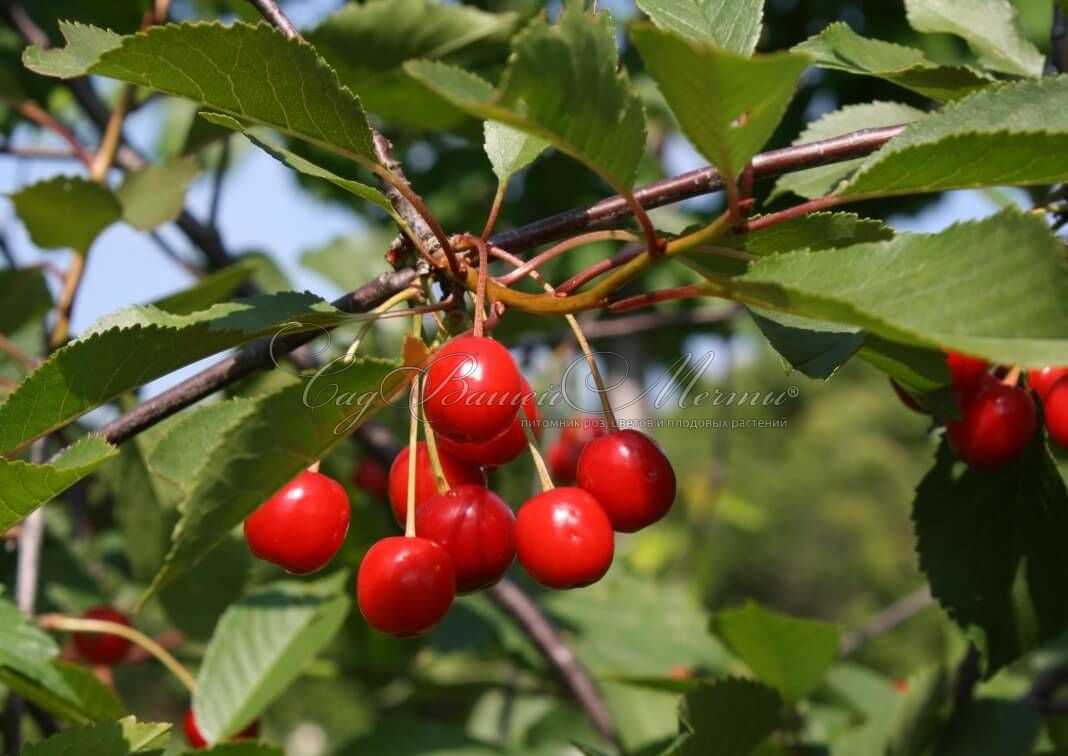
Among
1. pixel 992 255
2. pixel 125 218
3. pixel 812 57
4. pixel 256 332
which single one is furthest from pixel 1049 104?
pixel 125 218

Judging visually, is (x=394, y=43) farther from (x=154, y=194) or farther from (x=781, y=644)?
(x=781, y=644)

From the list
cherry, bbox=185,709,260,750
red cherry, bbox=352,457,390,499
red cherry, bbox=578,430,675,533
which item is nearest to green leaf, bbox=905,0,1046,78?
red cherry, bbox=578,430,675,533

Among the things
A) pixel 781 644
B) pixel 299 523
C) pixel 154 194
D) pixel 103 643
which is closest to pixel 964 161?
pixel 299 523

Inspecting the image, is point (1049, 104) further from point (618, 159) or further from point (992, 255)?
point (618, 159)

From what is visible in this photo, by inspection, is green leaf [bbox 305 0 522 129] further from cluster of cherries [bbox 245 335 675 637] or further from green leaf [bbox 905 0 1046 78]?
cluster of cherries [bbox 245 335 675 637]

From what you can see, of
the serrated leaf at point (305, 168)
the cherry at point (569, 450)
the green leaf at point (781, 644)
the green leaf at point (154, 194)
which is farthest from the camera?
the cherry at point (569, 450)

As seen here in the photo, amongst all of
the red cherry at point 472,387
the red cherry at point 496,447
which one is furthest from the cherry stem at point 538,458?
the red cherry at point 472,387

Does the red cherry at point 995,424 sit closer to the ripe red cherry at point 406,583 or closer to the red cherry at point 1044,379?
the red cherry at point 1044,379
